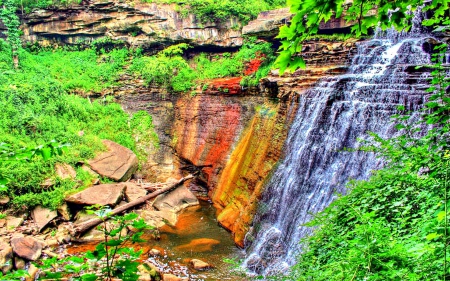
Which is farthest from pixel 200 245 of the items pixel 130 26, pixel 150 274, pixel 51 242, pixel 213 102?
pixel 130 26

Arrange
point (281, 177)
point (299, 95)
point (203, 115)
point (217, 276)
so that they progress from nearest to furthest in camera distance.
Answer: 1. point (217, 276)
2. point (281, 177)
3. point (299, 95)
4. point (203, 115)

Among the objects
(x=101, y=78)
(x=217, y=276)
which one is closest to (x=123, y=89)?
(x=101, y=78)

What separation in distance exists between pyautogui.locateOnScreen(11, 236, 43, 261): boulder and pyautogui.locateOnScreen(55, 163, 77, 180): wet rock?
10.5 ft

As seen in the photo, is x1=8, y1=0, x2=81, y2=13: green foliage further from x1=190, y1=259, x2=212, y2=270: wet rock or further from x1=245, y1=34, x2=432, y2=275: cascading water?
x1=190, y1=259, x2=212, y2=270: wet rock

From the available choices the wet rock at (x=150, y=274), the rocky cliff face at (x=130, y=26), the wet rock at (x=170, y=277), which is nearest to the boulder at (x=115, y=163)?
the wet rock at (x=150, y=274)

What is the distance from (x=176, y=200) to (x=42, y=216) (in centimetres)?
505

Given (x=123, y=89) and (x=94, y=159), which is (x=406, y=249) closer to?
(x=94, y=159)

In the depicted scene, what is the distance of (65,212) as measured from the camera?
37.4 feet

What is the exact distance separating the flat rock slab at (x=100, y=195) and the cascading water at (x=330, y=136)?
556 cm

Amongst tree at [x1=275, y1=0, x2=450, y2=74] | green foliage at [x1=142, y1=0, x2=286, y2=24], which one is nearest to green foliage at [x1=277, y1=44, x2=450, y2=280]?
tree at [x1=275, y1=0, x2=450, y2=74]

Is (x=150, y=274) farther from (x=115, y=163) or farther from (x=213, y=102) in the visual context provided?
(x=213, y=102)

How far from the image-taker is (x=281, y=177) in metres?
10.3

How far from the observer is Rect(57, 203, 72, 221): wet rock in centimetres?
1136

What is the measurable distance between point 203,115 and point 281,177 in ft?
22.2
